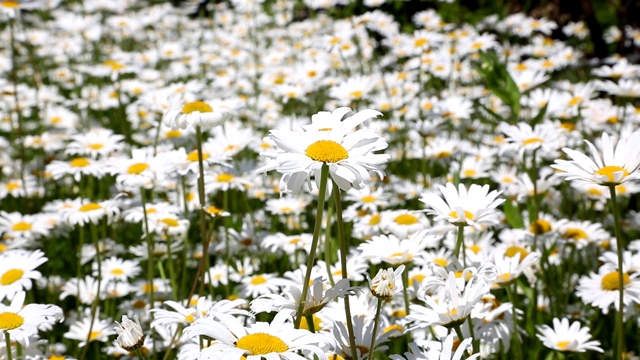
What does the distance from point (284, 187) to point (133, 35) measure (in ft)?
28.5

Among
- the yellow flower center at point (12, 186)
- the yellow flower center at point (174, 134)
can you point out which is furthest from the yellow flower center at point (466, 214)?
the yellow flower center at point (12, 186)

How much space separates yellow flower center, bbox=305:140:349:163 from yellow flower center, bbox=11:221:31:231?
2.66m

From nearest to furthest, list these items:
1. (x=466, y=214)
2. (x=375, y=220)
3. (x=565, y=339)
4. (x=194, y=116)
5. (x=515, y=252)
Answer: (x=466, y=214)
(x=565, y=339)
(x=194, y=116)
(x=515, y=252)
(x=375, y=220)

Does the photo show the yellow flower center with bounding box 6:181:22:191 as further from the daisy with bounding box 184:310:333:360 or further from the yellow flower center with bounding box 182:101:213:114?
the daisy with bounding box 184:310:333:360

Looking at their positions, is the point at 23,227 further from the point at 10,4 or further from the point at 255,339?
the point at 255,339

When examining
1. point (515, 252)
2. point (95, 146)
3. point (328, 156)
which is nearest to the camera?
point (328, 156)

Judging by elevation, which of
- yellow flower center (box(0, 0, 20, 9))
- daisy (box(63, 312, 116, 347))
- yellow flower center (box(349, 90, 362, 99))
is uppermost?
yellow flower center (box(0, 0, 20, 9))

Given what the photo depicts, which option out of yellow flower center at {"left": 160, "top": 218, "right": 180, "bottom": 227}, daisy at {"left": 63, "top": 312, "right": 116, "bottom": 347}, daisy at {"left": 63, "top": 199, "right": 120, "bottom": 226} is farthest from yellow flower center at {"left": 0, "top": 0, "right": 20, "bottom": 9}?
daisy at {"left": 63, "top": 312, "right": 116, "bottom": 347}

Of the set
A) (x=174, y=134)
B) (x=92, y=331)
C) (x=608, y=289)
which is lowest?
(x=92, y=331)

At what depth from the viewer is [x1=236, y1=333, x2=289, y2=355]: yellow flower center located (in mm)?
1615

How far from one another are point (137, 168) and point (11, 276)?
788 millimetres

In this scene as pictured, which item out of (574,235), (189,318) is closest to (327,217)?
(189,318)

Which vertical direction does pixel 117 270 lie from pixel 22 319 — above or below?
below

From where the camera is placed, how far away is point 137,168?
3.27m
